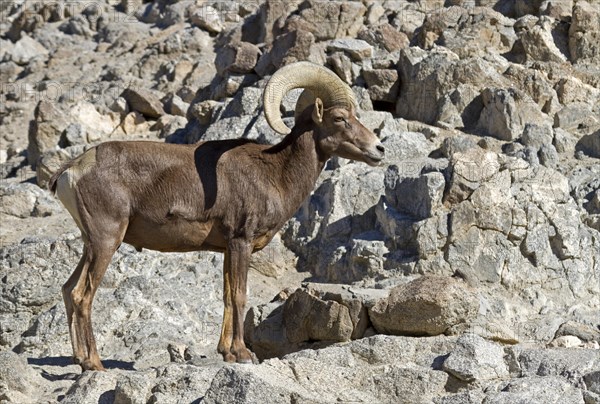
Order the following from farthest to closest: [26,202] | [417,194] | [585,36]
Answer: [585,36] < [26,202] < [417,194]

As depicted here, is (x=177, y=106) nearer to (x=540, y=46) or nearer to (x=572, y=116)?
(x=540, y=46)

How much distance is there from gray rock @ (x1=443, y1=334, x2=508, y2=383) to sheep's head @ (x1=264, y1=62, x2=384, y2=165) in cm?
339

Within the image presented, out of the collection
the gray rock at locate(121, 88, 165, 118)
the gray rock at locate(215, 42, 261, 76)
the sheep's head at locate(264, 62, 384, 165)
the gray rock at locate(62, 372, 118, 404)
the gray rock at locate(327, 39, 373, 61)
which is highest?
the sheep's head at locate(264, 62, 384, 165)

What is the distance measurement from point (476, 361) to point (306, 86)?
477 cm

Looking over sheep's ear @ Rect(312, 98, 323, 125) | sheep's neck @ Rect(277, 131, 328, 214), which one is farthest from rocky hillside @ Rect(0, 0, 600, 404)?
sheep's ear @ Rect(312, 98, 323, 125)

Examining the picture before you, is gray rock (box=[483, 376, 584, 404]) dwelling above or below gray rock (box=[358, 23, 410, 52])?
above

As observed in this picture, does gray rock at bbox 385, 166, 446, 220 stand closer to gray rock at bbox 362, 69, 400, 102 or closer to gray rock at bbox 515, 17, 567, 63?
gray rock at bbox 362, 69, 400, 102

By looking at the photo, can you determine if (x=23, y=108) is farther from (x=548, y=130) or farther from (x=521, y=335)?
(x=521, y=335)

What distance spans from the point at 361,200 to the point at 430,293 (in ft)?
22.1

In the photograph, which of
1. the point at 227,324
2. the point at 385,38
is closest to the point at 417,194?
the point at 227,324

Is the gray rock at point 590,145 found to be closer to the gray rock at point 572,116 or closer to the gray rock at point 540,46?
the gray rock at point 572,116

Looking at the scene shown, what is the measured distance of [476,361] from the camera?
511 inches

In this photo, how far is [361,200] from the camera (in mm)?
21125

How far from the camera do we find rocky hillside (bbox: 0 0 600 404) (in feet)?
43.3
